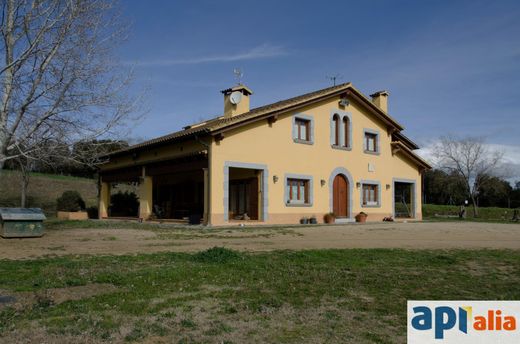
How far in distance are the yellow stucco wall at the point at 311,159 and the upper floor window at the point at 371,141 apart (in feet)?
1.02

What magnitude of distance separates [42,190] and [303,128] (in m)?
24.4

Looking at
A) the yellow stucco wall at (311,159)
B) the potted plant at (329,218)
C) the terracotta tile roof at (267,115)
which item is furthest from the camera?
the potted plant at (329,218)

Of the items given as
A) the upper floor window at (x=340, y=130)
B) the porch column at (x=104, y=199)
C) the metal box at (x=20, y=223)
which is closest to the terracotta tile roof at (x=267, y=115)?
the upper floor window at (x=340, y=130)

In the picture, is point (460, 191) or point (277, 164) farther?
point (460, 191)

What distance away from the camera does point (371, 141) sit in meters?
28.6

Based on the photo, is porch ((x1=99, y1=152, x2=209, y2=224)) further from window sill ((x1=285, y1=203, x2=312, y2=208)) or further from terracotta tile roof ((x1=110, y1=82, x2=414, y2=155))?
window sill ((x1=285, y1=203, x2=312, y2=208))

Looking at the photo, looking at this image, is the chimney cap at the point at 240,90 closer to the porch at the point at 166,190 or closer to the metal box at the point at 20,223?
the porch at the point at 166,190

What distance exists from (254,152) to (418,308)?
699 inches

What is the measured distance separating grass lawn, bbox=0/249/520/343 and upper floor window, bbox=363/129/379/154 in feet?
60.5

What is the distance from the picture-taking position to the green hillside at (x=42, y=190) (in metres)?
34.6

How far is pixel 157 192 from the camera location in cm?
2947

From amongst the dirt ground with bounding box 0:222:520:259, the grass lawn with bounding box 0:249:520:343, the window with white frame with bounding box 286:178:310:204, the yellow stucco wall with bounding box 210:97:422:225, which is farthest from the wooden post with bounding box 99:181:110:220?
the grass lawn with bounding box 0:249:520:343

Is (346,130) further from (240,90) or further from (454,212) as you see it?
(454,212)

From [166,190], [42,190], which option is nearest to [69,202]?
[166,190]
